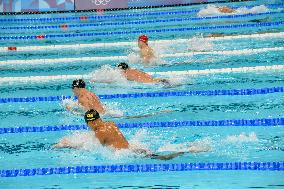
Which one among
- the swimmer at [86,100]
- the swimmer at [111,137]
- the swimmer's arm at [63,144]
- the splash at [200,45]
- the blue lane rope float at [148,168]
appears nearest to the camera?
the blue lane rope float at [148,168]

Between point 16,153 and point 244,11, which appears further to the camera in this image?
point 244,11

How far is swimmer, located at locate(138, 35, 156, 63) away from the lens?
8.92m

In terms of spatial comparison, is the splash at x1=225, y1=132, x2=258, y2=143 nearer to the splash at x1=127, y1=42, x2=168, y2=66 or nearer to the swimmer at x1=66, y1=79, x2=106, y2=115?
the swimmer at x1=66, y1=79, x2=106, y2=115

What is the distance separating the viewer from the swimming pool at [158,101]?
4.96m

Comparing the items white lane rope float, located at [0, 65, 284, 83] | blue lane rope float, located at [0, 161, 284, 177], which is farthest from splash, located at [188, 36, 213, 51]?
blue lane rope float, located at [0, 161, 284, 177]

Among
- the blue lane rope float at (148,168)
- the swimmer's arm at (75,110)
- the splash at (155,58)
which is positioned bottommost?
the blue lane rope float at (148,168)

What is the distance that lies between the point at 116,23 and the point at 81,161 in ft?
25.9

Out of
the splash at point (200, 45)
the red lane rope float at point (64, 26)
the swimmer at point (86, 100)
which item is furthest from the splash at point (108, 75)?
the red lane rope float at point (64, 26)

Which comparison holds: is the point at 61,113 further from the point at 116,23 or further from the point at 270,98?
the point at 116,23

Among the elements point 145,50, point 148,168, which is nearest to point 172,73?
point 145,50

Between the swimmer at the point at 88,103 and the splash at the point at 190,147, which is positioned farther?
the swimmer at the point at 88,103

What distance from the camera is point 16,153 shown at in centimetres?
570

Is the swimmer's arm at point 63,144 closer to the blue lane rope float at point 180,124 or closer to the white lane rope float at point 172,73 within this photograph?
the blue lane rope float at point 180,124

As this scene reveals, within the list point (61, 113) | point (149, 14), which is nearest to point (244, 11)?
point (149, 14)
